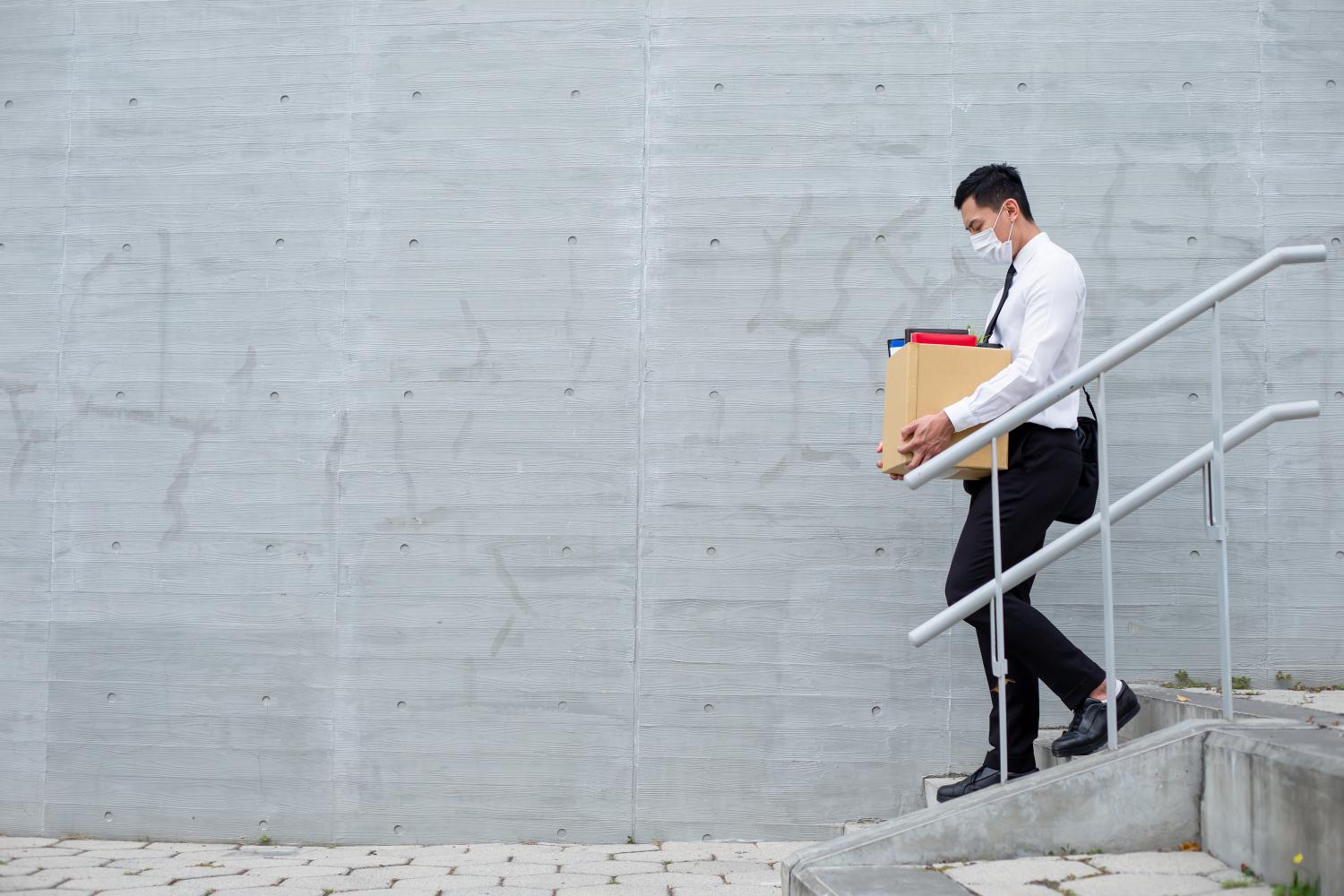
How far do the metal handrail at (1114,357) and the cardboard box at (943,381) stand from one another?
0.59 ft

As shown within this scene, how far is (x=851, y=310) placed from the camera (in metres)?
3.89

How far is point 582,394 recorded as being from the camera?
393cm

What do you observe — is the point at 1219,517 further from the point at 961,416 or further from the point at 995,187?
the point at 995,187

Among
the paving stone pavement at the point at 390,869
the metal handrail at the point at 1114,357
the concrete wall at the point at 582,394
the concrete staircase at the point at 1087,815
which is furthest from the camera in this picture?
the concrete wall at the point at 582,394

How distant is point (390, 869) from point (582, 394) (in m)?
1.59

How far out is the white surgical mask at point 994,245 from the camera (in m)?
2.96

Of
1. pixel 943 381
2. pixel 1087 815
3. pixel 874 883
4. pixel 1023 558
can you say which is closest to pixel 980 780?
pixel 1087 815

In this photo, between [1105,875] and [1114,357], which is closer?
[1105,875]

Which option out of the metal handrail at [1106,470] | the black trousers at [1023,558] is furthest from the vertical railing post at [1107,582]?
the black trousers at [1023,558]

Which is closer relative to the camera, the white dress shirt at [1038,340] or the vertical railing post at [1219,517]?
the vertical railing post at [1219,517]

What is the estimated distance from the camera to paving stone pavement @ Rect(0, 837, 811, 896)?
10.2 feet

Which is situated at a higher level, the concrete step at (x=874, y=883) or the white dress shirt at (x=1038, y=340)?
the white dress shirt at (x=1038, y=340)

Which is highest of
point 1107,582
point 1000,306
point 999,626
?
point 1000,306

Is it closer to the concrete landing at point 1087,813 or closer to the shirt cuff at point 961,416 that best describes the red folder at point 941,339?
the shirt cuff at point 961,416
